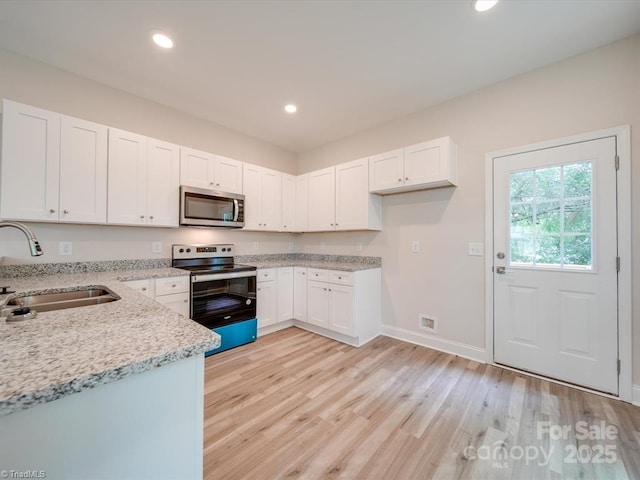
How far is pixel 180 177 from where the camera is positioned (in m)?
2.87

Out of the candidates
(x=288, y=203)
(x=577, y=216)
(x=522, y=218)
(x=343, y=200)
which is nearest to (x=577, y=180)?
(x=577, y=216)

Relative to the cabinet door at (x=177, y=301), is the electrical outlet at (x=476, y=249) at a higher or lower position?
higher

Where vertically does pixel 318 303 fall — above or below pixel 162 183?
below

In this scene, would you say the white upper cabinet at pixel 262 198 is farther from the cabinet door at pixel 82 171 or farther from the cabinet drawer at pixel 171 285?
the cabinet door at pixel 82 171

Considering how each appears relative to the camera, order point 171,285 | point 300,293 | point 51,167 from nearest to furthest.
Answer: point 51,167, point 171,285, point 300,293

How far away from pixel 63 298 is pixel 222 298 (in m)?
1.31

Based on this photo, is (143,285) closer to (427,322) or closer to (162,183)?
(162,183)

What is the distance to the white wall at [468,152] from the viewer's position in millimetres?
2062

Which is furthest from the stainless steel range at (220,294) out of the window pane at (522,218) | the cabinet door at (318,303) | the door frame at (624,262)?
the door frame at (624,262)

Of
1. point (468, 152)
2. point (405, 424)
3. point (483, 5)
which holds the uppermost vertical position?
point (483, 5)

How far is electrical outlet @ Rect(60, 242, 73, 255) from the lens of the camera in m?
2.42

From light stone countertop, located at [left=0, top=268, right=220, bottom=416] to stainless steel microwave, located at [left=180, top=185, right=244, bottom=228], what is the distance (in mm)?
1779

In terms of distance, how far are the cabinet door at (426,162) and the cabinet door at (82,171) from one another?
2.98 metres

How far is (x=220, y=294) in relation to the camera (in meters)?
2.88
